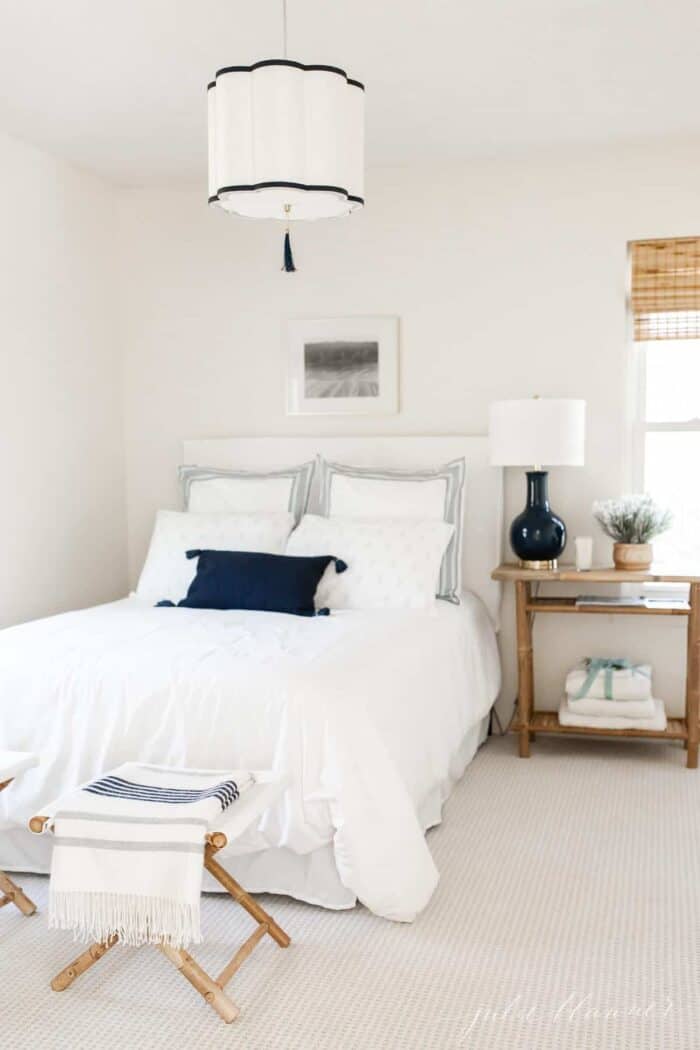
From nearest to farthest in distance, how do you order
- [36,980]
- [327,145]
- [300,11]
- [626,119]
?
[36,980] < [327,145] < [300,11] < [626,119]

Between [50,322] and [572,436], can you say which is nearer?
[572,436]

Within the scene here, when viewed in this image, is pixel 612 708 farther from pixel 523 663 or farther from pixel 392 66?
pixel 392 66

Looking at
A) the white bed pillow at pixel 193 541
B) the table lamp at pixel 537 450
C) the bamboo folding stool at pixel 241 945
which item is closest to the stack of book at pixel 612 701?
the table lamp at pixel 537 450

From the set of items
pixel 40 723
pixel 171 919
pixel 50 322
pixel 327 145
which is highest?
pixel 327 145

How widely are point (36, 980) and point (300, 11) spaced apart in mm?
2701

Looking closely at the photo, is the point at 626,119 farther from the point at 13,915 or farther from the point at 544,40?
the point at 13,915

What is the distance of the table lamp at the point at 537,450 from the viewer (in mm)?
4223

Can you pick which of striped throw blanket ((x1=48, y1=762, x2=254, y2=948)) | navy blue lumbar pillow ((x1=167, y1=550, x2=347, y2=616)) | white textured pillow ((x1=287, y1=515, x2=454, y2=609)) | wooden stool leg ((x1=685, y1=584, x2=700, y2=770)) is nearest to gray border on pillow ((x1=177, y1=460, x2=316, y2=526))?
white textured pillow ((x1=287, y1=515, x2=454, y2=609))

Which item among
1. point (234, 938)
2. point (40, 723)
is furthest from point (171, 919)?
point (40, 723)

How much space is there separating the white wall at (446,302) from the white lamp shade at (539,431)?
38 cm

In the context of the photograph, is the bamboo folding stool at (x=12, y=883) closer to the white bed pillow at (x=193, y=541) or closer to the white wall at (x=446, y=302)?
the white bed pillow at (x=193, y=541)

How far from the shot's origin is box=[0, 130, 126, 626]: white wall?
14.2 feet

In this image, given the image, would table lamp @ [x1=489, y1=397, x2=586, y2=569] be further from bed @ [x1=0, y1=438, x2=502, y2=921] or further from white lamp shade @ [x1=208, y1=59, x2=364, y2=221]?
white lamp shade @ [x1=208, y1=59, x2=364, y2=221]

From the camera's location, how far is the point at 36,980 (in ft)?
8.43
